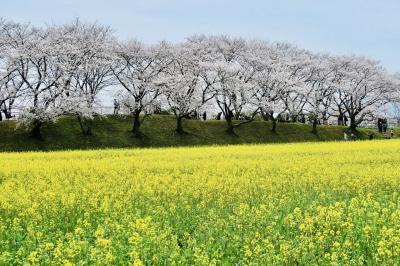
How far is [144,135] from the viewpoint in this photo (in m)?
53.8

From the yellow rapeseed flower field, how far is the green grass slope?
27190 millimetres

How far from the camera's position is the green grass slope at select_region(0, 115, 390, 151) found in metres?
48.2

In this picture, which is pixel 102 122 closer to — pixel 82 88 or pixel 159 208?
pixel 82 88

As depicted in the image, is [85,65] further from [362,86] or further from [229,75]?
[362,86]

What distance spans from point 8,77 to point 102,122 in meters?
10.5

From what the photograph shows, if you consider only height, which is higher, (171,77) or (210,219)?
(171,77)

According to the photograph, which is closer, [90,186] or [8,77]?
[90,186]

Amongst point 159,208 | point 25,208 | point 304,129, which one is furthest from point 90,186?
point 304,129

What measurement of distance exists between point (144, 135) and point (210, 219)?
43475 millimetres

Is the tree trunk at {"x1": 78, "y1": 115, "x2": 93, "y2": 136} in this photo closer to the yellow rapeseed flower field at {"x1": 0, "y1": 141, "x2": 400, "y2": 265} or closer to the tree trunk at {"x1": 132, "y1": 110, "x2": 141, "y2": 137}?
the tree trunk at {"x1": 132, "y1": 110, "x2": 141, "y2": 137}

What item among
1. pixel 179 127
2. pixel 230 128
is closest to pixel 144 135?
pixel 179 127

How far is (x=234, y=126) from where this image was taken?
61.0 meters

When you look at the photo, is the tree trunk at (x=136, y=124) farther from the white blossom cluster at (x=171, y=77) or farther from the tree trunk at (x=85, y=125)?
the tree trunk at (x=85, y=125)

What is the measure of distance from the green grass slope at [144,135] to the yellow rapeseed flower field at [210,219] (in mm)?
27190
